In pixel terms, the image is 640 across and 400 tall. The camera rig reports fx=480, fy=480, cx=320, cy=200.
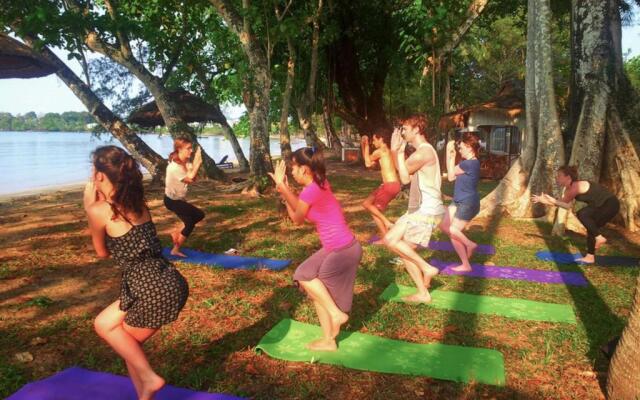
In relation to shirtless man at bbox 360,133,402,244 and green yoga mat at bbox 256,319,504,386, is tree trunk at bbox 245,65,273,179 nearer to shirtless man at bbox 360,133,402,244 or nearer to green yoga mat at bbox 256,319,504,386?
shirtless man at bbox 360,133,402,244

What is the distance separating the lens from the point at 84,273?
255 inches

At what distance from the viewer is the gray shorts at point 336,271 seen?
3.80 metres

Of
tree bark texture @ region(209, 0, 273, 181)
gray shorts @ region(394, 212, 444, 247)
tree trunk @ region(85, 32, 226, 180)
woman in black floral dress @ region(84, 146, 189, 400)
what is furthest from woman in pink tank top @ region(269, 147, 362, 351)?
tree trunk @ region(85, 32, 226, 180)

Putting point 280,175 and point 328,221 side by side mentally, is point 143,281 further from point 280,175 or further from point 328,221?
point 328,221

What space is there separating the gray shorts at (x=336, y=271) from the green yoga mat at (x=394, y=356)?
461 mm

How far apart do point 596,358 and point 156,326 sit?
355cm

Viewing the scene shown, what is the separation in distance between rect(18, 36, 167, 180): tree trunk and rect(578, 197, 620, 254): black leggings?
12206 millimetres

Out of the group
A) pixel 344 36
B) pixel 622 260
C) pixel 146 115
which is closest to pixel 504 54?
pixel 344 36

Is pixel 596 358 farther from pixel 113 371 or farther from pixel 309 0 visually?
pixel 309 0

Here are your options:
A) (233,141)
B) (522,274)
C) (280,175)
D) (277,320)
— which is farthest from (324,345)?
(233,141)

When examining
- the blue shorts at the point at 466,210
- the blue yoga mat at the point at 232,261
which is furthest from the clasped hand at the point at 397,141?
the blue yoga mat at the point at 232,261

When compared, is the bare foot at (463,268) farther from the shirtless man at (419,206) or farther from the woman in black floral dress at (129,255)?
the woman in black floral dress at (129,255)

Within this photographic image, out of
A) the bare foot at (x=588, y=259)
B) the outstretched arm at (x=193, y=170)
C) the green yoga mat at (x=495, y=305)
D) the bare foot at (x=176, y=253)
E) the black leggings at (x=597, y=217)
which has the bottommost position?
the green yoga mat at (x=495, y=305)

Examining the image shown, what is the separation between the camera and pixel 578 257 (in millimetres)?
7363
